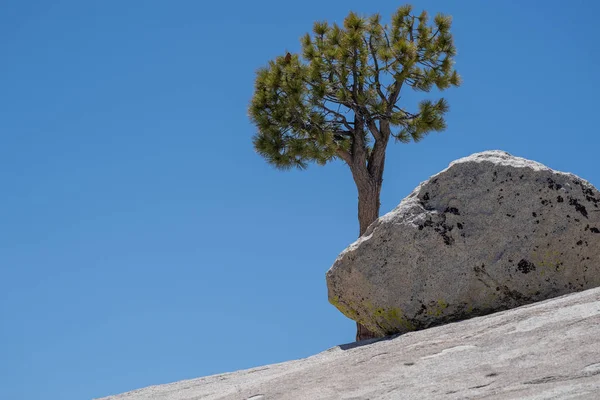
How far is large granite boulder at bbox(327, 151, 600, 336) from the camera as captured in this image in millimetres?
6836

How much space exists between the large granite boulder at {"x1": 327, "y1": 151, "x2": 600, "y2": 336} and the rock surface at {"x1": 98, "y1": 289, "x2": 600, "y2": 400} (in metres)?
0.61

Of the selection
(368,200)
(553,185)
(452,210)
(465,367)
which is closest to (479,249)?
(452,210)

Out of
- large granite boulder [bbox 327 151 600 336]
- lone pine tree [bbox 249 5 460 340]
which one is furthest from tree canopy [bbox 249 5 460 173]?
large granite boulder [bbox 327 151 600 336]

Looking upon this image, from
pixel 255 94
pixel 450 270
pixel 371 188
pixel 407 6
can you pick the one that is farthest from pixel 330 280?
pixel 407 6

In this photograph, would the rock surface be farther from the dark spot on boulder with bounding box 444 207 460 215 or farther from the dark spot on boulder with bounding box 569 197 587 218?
the dark spot on boulder with bounding box 569 197 587 218

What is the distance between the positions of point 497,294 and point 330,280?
1.69 metres

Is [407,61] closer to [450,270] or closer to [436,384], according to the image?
[450,270]

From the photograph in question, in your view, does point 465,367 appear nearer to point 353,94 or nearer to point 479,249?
point 479,249

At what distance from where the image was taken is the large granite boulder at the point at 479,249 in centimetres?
684

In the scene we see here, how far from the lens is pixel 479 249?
271 inches

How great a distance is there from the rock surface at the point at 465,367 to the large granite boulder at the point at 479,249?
608 mm

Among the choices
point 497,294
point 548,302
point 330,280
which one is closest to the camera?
point 548,302

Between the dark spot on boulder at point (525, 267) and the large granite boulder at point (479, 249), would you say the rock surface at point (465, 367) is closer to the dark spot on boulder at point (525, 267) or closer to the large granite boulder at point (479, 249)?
the large granite boulder at point (479, 249)

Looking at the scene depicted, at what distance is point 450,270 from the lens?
269 inches
